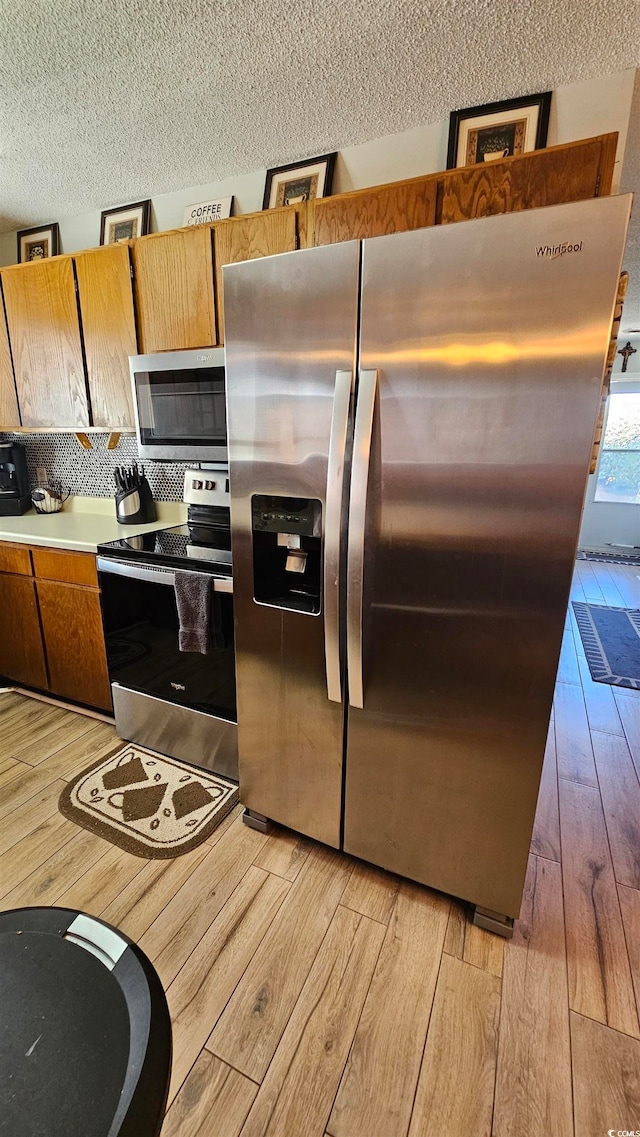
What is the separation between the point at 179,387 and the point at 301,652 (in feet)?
4.03

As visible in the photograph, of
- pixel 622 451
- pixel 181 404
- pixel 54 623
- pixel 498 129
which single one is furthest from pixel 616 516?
pixel 54 623

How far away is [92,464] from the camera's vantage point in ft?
9.29

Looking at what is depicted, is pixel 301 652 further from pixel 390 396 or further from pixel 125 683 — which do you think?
pixel 125 683

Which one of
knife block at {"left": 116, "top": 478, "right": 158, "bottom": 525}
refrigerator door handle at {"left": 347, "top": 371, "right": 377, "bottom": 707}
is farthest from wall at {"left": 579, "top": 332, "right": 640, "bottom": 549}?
refrigerator door handle at {"left": 347, "top": 371, "right": 377, "bottom": 707}

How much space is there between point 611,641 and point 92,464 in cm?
380

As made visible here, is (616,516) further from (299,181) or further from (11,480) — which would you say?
(11,480)

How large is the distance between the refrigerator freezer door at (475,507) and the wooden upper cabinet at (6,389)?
233 cm

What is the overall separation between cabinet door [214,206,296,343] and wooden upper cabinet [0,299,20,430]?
144cm

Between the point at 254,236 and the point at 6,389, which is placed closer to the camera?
the point at 254,236

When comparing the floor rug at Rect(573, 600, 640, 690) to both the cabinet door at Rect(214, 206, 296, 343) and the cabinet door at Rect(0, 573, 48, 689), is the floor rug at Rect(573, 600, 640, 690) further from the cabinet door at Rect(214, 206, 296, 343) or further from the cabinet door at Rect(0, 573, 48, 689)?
the cabinet door at Rect(0, 573, 48, 689)

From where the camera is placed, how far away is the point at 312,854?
1.70 m

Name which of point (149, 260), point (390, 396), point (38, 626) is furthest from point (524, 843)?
point (149, 260)

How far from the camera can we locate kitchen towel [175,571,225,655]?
69.5 inches

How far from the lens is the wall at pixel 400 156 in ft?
4.92
